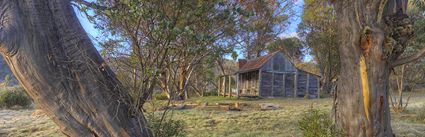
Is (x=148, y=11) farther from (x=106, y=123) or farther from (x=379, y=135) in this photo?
(x=379, y=135)

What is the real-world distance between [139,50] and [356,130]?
3.38 metres

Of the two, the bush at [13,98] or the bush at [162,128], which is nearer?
the bush at [162,128]

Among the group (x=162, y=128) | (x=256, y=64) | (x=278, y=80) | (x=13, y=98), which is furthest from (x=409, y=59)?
(x=256, y=64)

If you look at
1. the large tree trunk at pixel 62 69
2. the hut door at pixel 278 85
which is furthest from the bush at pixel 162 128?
the hut door at pixel 278 85

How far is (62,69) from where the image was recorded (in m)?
3.34

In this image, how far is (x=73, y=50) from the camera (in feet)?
11.1

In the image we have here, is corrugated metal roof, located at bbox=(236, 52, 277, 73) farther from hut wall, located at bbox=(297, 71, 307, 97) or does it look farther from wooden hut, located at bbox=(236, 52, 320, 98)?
hut wall, located at bbox=(297, 71, 307, 97)

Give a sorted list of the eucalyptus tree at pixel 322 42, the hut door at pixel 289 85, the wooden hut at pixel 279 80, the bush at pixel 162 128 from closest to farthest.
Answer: the bush at pixel 162 128
the wooden hut at pixel 279 80
the hut door at pixel 289 85
the eucalyptus tree at pixel 322 42

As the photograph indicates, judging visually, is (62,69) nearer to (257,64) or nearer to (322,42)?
(257,64)

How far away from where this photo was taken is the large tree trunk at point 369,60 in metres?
4.69

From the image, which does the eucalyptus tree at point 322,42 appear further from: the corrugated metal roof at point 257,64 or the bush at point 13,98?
the bush at point 13,98

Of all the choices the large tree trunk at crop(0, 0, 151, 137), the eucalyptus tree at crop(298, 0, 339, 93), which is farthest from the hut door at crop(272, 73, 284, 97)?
the large tree trunk at crop(0, 0, 151, 137)

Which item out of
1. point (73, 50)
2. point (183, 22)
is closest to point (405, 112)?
point (183, 22)

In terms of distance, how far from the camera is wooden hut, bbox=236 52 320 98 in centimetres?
2458
